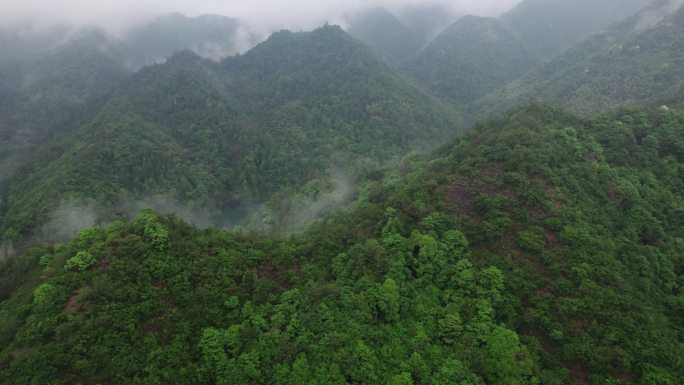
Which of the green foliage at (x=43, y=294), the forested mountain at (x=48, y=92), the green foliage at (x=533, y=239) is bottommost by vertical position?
the forested mountain at (x=48, y=92)

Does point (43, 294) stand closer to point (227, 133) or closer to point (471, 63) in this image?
point (227, 133)

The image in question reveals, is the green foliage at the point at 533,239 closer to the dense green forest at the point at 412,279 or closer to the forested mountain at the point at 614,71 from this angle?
the dense green forest at the point at 412,279

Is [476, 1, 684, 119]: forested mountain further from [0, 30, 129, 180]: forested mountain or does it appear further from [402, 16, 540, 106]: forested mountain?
[0, 30, 129, 180]: forested mountain

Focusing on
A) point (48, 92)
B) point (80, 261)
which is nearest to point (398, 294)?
point (80, 261)

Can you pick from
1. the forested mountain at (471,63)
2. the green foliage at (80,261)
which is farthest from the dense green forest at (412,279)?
the forested mountain at (471,63)

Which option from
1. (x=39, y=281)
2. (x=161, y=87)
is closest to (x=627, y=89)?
(x=39, y=281)

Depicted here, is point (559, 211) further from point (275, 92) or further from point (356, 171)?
point (275, 92)

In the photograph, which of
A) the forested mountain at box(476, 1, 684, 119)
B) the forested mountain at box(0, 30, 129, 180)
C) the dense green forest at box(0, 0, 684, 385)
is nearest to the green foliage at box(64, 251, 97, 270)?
the dense green forest at box(0, 0, 684, 385)
